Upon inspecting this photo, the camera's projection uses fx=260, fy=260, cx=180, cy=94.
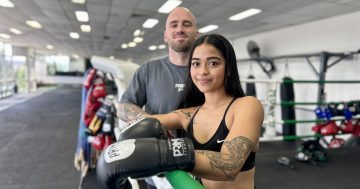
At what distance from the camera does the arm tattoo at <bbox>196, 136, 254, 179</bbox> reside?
2.25 feet

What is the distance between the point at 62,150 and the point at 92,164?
1224 millimetres

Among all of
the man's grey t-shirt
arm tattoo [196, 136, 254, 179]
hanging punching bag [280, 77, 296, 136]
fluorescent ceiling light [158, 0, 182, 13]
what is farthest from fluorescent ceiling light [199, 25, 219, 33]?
arm tattoo [196, 136, 254, 179]

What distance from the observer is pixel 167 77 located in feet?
4.70

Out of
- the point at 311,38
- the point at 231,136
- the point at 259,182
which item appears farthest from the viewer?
the point at 311,38

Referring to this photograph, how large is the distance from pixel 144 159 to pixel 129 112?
0.77 metres

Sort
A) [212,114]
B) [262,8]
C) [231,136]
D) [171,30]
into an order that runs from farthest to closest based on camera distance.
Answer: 1. [262,8]
2. [171,30]
3. [212,114]
4. [231,136]

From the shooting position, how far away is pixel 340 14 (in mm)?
5227

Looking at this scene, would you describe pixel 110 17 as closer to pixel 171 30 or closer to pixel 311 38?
pixel 311 38

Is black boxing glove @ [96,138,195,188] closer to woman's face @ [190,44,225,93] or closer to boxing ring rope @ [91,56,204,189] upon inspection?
boxing ring rope @ [91,56,204,189]

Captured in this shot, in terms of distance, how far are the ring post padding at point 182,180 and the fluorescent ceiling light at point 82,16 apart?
6.20 meters

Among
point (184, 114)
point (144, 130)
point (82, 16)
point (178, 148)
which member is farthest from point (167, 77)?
point (82, 16)

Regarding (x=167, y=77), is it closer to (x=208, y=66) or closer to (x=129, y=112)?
(x=129, y=112)

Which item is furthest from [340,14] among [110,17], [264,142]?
[110,17]

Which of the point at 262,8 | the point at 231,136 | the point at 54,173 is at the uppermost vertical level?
the point at 262,8
